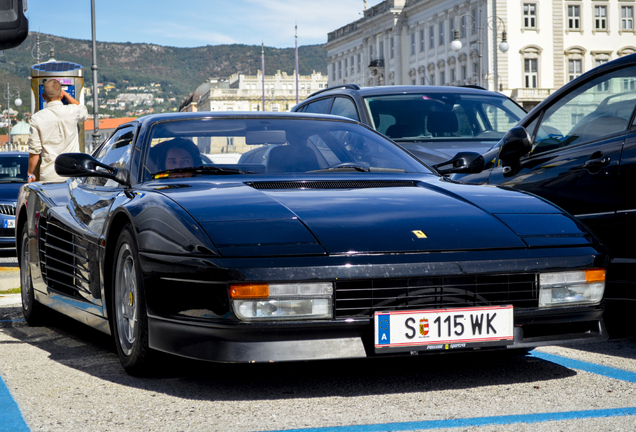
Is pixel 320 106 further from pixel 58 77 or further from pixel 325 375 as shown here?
pixel 58 77

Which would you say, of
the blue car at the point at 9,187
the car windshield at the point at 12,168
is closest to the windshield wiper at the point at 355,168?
the blue car at the point at 9,187

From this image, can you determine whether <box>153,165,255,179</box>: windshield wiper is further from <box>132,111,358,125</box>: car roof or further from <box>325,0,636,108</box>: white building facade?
<box>325,0,636,108</box>: white building facade

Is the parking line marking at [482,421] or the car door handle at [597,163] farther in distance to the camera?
the car door handle at [597,163]

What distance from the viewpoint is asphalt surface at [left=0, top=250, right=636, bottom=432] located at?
3.24 meters

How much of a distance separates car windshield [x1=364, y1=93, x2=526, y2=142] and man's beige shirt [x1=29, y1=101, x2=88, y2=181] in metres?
3.03

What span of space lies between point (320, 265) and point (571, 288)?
1.08 m

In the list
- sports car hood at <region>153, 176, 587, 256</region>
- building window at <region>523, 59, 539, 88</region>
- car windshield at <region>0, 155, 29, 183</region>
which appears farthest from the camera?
building window at <region>523, 59, 539, 88</region>

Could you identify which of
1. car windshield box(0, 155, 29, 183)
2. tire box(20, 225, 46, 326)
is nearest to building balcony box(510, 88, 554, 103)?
car windshield box(0, 155, 29, 183)

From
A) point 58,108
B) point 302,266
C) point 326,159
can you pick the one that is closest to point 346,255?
point 302,266

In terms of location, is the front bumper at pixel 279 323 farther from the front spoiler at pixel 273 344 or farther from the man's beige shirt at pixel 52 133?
the man's beige shirt at pixel 52 133

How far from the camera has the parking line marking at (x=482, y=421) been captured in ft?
10.3

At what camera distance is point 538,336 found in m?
3.70

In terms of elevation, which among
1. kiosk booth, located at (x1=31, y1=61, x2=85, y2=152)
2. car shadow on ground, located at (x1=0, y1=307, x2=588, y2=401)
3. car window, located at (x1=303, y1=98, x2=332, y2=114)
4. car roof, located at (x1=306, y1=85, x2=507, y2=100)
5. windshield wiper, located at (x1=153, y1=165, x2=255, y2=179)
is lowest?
car shadow on ground, located at (x1=0, y1=307, x2=588, y2=401)

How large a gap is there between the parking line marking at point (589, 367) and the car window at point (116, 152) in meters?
2.34
